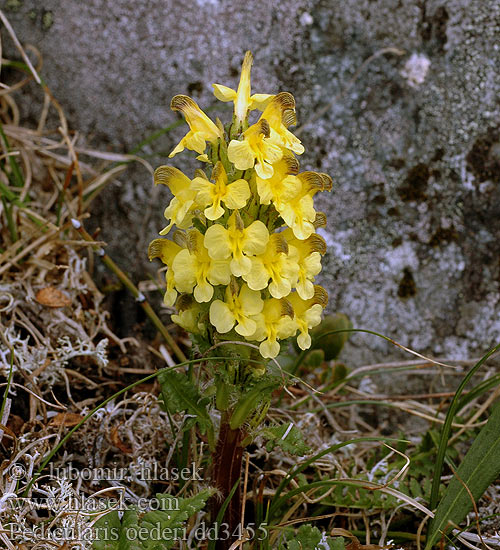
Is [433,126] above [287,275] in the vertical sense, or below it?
above

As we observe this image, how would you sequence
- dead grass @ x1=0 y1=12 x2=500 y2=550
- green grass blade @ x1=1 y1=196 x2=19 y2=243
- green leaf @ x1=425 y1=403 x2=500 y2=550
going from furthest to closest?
green grass blade @ x1=1 y1=196 x2=19 y2=243 < dead grass @ x1=0 y1=12 x2=500 y2=550 < green leaf @ x1=425 y1=403 x2=500 y2=550

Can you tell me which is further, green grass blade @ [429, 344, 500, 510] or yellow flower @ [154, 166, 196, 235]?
green grass blade @ [429, 344, 500, 510]

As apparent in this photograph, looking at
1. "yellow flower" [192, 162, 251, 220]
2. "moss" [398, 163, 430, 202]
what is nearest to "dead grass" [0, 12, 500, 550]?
"yellow flower" [192, 162, 251, 220]

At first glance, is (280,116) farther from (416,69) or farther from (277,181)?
(416,69)

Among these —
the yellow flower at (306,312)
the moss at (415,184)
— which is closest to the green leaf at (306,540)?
the yellow flower at (306,312)

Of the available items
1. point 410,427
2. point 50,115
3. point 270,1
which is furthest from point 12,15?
point 410,427

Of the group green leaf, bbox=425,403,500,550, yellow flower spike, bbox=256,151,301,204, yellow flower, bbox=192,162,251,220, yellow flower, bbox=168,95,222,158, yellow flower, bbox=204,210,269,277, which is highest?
yellow flower, bbox=168,95,222,158

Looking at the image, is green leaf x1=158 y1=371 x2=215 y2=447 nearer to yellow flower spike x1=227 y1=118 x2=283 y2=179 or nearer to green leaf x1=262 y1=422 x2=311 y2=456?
green leaf x1=262 y1=422 x2=311 y2=456

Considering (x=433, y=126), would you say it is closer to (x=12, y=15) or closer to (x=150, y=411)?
(x=150, y=411)
